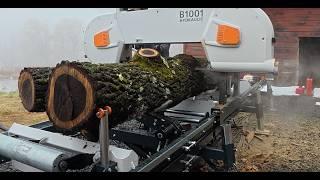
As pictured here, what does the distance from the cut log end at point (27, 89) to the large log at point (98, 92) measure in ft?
1.48

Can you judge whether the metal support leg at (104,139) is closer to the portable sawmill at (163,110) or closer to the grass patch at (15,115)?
the portable sawmill at (163,110)

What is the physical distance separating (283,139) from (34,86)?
367cm

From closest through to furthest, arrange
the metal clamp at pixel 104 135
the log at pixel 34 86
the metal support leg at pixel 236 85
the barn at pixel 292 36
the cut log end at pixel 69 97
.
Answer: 1. the metal clamp at pixel 104 135
2. the cut log end at pixel 69 97
3. the log at pixel 34 86
4. the metal support leg at pixel 236 85
5. the barn at pixel 292 36

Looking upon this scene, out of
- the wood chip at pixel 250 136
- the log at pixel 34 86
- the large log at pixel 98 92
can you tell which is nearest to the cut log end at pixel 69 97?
the large log at pixel 98 92

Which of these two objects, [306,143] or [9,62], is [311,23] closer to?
[306,143]

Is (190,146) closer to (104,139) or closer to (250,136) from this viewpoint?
(104,139)

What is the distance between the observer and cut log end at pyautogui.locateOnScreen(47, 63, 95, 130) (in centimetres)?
247

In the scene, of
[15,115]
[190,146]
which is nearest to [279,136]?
[190,146]

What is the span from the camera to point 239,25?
370 centimetres

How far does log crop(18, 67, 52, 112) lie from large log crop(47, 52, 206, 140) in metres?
0.39

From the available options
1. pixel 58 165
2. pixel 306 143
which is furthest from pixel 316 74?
pixel 58 165

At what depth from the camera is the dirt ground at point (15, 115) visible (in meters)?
6.10

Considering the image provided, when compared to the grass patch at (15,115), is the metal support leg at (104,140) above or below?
above

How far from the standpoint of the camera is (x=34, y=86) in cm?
Result: 304
